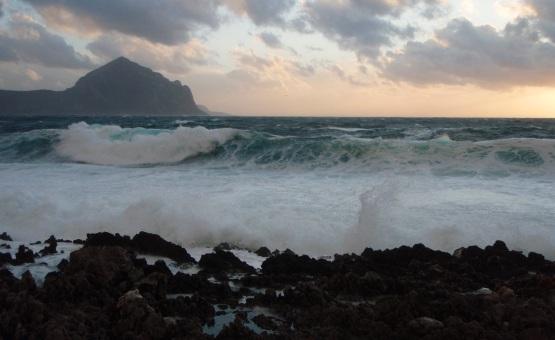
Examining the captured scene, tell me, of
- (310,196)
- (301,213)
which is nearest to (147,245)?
(301,213)

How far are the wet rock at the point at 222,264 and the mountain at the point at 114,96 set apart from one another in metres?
125

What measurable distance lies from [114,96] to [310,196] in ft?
511

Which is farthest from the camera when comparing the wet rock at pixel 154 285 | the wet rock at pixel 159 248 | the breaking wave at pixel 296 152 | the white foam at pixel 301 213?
the breaking wave at pixel 296 152

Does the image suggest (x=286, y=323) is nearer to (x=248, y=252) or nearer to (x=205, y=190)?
(x=248, y=252)

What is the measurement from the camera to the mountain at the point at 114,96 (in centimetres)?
12425

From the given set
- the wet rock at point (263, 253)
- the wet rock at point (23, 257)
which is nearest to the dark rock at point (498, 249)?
the wet rock at point (263, 253)

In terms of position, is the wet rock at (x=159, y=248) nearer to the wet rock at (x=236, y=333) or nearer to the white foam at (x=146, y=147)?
the wet rock at (x=236, y=333)

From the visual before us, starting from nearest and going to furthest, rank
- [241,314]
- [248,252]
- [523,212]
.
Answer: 1. [241,314]
2. [248,252]
3. [523,212]

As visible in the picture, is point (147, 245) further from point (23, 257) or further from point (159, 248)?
point (23, 257)

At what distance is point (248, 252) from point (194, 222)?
123 cm

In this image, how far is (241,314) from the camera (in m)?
3.89

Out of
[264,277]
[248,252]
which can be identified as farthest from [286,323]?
[248,252]

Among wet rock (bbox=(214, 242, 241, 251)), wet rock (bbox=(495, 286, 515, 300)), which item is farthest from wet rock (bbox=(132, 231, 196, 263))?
wet rock (bbox=(495, 286, 515, 300))

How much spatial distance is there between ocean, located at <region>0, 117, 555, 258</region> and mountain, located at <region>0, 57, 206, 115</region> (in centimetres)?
11581
